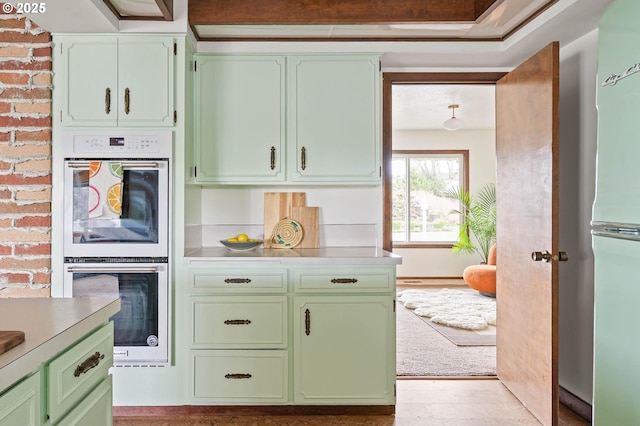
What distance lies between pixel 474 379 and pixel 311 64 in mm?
2412

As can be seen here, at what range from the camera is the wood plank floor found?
8.25ft

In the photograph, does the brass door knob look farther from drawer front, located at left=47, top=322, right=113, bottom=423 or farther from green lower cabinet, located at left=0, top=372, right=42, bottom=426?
green lower cabinet, located at left=0, top=372, right=42, bottom=426

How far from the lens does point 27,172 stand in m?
2.54

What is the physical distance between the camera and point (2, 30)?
252 centimetres

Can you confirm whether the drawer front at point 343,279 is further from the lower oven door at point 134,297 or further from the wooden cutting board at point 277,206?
the lower oven door at point 134,297

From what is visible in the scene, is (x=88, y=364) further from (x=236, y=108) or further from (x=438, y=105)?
(x=438, y=105)

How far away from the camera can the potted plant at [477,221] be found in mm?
6707

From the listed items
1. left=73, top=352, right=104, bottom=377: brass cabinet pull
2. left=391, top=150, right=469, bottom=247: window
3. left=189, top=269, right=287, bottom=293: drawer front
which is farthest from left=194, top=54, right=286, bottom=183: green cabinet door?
left=391, top=150, right=469, bottom=247: window

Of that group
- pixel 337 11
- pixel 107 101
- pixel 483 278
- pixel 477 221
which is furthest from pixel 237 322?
pixel 477 221

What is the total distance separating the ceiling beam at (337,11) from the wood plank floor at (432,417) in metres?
2.30

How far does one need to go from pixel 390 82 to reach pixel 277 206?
1.20 metres

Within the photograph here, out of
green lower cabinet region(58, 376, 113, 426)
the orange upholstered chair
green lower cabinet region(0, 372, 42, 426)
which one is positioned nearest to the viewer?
green lower cabinet region(0, 372, 42, 426)

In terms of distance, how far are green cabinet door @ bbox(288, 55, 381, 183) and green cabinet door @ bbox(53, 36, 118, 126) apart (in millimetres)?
1043

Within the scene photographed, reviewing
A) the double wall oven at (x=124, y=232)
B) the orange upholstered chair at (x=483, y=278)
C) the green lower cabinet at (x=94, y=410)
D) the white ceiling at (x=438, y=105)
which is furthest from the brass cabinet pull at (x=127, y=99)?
the orange upholstered chair at (x=483, y=278)
